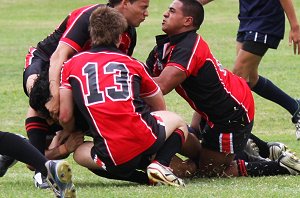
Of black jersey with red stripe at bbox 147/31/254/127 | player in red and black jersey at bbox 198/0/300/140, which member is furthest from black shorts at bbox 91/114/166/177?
player in red and black jersey at bbox 198/0/300/140


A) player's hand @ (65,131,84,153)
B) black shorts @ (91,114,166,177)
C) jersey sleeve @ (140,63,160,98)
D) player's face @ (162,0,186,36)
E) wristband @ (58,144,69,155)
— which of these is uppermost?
player's face @ (162,0,186,36)

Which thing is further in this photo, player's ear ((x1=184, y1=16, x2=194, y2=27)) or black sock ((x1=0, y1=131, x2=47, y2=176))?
player's ear ((x1=184, y1=16, x2=194, y2=27))

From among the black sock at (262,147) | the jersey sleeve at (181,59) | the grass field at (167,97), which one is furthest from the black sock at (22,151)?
the black sock at (262,147)

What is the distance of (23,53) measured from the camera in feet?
68.2

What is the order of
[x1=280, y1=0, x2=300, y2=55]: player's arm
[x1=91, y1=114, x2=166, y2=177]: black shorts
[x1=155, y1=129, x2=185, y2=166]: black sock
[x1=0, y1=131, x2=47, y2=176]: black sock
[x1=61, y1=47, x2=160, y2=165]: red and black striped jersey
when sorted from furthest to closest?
1. [x1=280, y1=0, x2=300, y2=55]: player's arm
2. [x1=155, y1=129, x2=185, y2=166]: black sock
3. [x1=91, y1=114, x2=166, y2=177]: black shorts
4. [x1=61, y1=47, x2=160, y2=165]: red and black striped jersey
5. [x1=0, y1=131, x2=47, y2=176]: black sock

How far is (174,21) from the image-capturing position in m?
8.36

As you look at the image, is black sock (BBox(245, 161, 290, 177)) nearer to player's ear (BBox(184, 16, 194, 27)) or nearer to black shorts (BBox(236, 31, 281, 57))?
player's ear (BBox(184, 16, 194, 27))

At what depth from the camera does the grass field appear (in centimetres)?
717

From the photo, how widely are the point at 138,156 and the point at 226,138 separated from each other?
3.60 ft

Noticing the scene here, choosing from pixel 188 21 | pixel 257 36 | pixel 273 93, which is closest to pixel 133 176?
pixel 188 21

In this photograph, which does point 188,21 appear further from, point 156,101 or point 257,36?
point 257,36

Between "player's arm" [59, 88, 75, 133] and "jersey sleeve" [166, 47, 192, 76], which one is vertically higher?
"jersey sleeve" [166, 47, 192, 76]

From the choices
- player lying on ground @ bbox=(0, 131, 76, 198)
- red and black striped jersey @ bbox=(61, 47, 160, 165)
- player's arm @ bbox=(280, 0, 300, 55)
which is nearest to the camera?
player lying on ground @ bbox=(0, 131, 76, 198)

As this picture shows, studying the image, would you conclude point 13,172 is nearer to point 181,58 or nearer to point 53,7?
point 181,58
